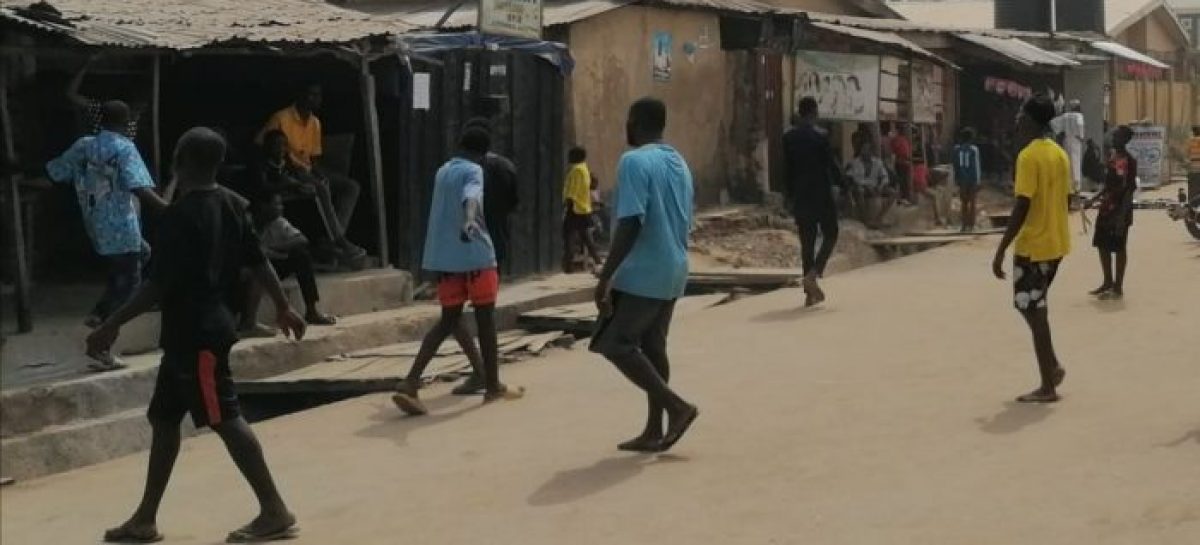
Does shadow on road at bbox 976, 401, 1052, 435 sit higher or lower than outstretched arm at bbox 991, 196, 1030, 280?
lower

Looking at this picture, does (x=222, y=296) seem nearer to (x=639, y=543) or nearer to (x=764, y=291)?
(x=639, y=543)

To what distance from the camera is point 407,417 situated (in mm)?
9375

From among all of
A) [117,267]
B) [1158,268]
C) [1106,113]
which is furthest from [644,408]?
[1106,113]

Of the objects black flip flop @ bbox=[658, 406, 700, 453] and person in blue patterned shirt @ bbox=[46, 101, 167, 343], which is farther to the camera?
person in blue patterned shirt @ bbox=[46, 101, 167, 343]

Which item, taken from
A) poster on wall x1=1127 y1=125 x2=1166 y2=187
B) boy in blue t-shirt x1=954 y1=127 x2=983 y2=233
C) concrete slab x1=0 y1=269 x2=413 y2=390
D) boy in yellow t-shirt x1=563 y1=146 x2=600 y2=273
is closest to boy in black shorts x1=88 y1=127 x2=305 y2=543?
concrete slab x1=0 y1=269 x2=413 y2=390

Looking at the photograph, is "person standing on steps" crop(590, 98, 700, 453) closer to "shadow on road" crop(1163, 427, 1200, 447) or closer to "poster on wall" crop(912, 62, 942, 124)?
"shadow on road" crop(1163, 427, 1200, 447)

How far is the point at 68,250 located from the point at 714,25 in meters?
8.82

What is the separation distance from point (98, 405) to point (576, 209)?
6717 millimetres

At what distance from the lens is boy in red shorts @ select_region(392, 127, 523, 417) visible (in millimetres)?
9062

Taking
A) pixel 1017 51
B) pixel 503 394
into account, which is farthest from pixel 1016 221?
pixel 1017 51

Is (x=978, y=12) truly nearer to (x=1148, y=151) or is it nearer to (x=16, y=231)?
(x=1148, y=151)

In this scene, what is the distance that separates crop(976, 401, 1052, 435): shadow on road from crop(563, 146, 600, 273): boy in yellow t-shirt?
289 inches

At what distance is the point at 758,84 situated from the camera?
2098cm

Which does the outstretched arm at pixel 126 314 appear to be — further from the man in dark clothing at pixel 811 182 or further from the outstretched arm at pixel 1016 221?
the man in dark clothing at pixel 811 182
